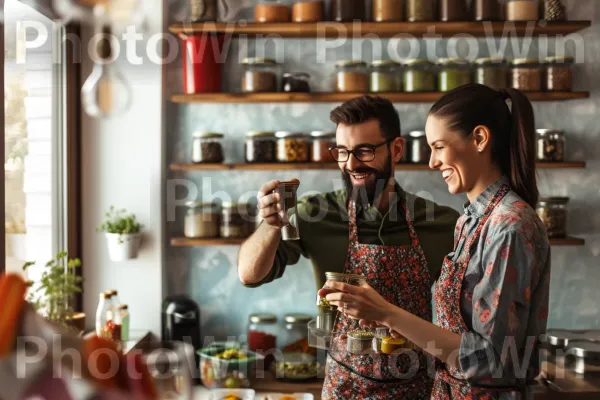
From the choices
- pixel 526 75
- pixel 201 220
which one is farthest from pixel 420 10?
pixel 201 220

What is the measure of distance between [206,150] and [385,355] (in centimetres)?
154

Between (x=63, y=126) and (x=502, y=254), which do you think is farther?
(x=63, y=126)

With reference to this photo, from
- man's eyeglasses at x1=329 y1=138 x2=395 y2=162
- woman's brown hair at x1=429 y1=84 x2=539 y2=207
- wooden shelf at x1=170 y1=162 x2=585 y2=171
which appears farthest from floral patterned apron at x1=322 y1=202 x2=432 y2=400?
wooden shelf at x1=170 y1=162 x2=585 y2=171

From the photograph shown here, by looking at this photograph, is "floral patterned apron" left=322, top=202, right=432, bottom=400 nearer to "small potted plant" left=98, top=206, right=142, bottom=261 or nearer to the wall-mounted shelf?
the wall-mounted shelf

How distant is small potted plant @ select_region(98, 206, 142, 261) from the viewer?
294cm

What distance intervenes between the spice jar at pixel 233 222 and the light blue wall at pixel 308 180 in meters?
0.19

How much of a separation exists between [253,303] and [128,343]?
2.25 feet

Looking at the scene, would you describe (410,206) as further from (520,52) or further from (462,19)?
(520,52)

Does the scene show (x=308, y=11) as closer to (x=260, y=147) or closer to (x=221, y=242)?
(x=260, y=147)

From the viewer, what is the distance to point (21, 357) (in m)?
0.50

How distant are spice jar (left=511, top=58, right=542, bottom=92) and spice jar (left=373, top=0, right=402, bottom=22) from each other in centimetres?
56

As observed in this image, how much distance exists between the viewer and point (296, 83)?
3.01 meters

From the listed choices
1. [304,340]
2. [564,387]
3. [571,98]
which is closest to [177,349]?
[564,387]

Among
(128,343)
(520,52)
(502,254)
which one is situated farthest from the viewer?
→ (520,52)
